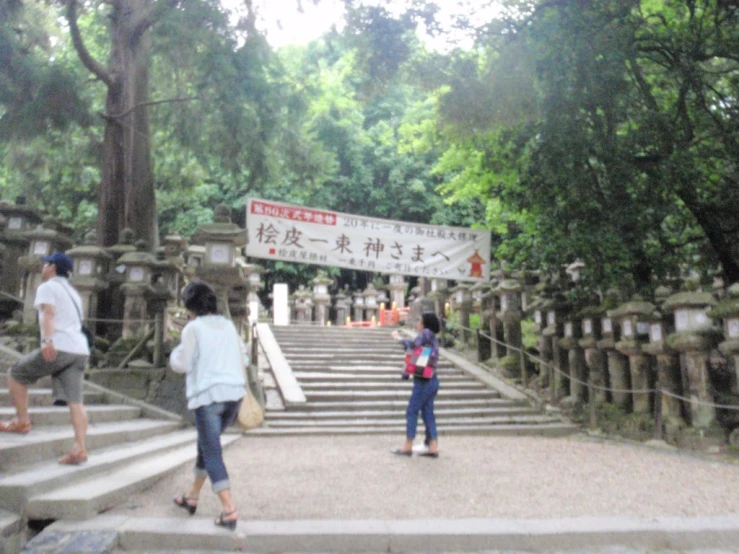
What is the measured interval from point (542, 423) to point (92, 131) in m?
10.2

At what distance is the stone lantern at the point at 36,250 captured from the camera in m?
8.71

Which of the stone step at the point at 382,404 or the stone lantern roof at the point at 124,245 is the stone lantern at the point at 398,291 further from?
the stone lantern roof at the point at 124,245

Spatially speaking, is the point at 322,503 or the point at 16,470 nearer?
the point at 16,470

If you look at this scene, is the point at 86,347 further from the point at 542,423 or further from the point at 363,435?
the point at 542,423

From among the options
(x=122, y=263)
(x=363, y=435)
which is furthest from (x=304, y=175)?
(x=363, y=435)

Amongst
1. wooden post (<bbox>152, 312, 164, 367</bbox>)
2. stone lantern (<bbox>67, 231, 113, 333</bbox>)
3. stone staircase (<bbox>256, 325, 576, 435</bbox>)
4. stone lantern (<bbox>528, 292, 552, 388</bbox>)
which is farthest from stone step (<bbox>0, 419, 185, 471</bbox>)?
stone lantern (<bbox>528, 292, 552, 388</bbox>)

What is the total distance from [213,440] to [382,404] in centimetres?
656

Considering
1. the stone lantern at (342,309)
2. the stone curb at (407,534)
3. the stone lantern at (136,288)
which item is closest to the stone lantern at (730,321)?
the stone curb at (407,534)

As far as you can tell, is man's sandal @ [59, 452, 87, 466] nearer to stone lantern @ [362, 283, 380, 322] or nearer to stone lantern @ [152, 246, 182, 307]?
stone lantern @ [152, 246, 182, 307]

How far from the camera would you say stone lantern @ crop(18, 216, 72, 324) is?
871cm

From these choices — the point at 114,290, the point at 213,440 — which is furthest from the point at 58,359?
the point at 114,290

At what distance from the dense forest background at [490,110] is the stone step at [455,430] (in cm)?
235

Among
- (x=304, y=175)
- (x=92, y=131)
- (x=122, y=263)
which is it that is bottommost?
(x=122, y=263)

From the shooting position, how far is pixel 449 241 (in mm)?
11789
